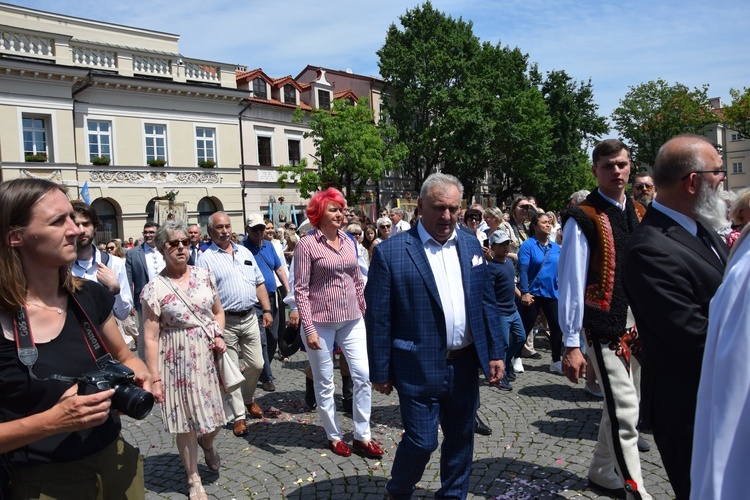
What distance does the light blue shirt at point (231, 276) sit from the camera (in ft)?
20.5

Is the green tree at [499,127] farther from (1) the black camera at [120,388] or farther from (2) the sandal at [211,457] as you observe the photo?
(1) the black camera at [120,388]

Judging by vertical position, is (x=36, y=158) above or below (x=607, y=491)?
above

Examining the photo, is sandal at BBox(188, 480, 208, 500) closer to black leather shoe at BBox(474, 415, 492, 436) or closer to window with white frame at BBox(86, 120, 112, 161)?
black leather shoe at BBox(474, 415, 492, 436)

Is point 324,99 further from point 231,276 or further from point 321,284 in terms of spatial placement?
point 321,284

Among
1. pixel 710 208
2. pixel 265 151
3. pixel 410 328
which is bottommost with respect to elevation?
pixel 410 328

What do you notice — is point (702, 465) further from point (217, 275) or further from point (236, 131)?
point (236, 131)

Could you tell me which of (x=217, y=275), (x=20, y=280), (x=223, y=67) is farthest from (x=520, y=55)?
(x=20, y=280)

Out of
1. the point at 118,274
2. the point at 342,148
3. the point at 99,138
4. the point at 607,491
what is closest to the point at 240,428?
the point at 118,274

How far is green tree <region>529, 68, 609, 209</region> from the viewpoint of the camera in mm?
44625

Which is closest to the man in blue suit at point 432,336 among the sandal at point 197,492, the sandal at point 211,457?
the sandal at point 197,492

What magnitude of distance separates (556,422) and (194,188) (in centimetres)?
2959

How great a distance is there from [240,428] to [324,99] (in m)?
36.6

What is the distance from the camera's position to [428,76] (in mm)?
37844

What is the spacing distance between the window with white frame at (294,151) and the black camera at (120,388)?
3563cm
